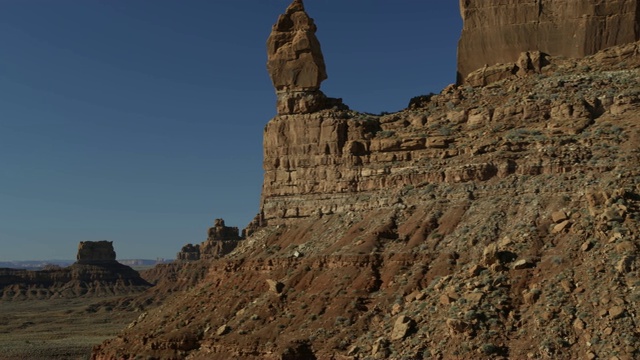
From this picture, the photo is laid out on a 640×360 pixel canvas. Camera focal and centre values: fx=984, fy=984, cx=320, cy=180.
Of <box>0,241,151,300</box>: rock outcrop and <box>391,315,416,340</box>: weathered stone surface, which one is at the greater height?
<box>0,241,151,300</box>: rock outcrop

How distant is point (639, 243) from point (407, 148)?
20.1 metres

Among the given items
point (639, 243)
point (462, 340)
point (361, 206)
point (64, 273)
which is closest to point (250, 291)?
point (361, 206)

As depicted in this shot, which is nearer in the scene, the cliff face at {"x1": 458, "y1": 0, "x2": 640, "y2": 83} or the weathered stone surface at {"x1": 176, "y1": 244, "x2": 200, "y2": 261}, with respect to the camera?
the cliff face at {"x1": 458, "y1": 0, "x2": 640, "y2": 83}

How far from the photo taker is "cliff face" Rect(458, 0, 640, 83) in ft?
202

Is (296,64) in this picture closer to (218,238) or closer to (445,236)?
(445,236)

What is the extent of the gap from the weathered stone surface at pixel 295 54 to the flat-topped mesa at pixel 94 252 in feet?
431

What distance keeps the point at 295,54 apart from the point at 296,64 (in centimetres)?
76

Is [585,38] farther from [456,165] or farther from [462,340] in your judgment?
[462,340]

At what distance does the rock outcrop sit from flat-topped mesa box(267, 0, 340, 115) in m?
121

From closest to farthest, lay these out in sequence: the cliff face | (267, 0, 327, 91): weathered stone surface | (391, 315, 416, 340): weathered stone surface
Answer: (391, 315, 416, 340): weathered stone surface < the cliff face < (267, 0, 327, 91): weathered stone surface

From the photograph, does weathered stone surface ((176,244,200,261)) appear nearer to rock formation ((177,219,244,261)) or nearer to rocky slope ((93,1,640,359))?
rock formation ((177,219,244,261))

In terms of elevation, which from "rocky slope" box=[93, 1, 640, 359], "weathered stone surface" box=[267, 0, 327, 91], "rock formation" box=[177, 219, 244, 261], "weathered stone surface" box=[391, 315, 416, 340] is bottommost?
"weathered stone surface" box=[391, 315, 416, 340]

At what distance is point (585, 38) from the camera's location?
62.2 metres

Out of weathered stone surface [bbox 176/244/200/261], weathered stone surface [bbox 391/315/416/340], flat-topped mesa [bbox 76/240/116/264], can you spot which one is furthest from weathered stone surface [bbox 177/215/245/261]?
weathered stone surface [bbox 391/315/416/340]
